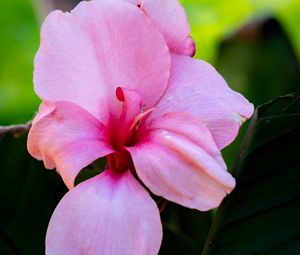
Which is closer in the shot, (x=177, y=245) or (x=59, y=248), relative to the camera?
(x=59, y=248)

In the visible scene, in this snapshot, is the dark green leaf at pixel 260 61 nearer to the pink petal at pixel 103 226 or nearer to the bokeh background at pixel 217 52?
the bokeh background at pixel 217 52

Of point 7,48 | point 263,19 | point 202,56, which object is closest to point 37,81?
point 263,19

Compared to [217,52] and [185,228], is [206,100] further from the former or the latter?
[217,52]

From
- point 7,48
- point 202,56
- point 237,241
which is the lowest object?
point 7,48

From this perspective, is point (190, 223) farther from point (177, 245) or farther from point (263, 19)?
point (263, 19)

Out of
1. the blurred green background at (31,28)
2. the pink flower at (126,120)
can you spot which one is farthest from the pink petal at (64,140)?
the blurred green background at (31,28)

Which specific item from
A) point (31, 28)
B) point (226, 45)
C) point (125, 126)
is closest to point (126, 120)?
point (125, 126)

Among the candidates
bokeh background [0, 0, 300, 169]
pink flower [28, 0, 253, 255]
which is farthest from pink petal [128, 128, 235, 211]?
bokeh background [0, 0, 300, 169]
